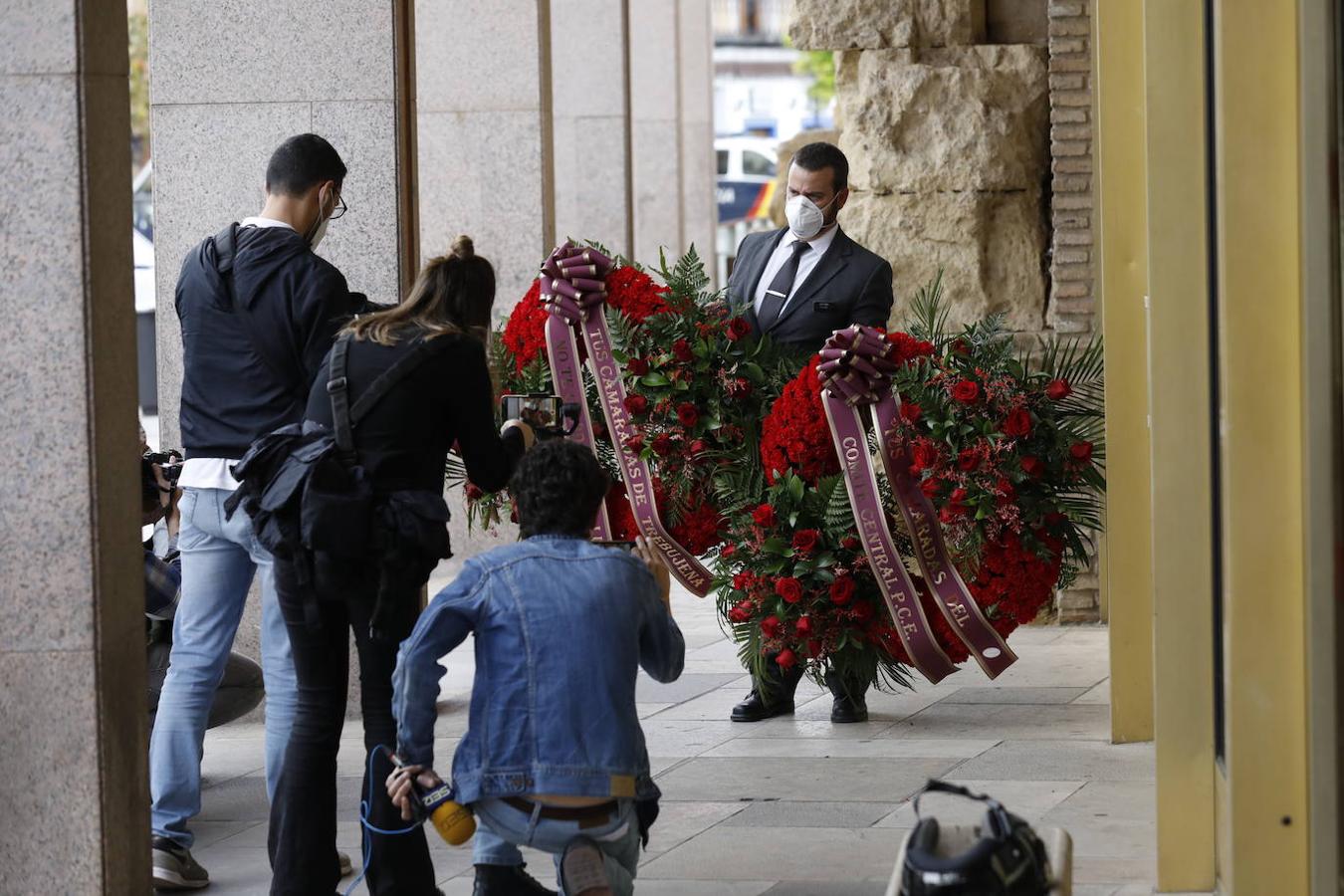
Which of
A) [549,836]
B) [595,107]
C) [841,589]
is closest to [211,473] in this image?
[549,836]

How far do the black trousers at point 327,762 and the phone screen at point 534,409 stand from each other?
898mm

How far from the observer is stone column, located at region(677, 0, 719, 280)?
26.1 metres

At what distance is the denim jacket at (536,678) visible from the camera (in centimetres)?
425

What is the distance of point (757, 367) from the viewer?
23.7ft

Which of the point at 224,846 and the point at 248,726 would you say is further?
the point at 248,726

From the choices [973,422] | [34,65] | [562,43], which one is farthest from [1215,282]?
[562,43]

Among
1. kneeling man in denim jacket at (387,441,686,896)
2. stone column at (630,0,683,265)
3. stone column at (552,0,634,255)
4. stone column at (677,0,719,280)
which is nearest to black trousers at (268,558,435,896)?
kneeling man in denim jacket at (387,441,686,896)

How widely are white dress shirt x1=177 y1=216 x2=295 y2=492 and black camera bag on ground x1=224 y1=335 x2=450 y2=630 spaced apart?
439 mm

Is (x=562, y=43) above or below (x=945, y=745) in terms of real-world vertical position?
A: above

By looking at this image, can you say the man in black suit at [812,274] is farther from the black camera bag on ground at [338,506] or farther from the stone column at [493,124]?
the stone column at [493,124]

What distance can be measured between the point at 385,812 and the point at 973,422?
2.61 m

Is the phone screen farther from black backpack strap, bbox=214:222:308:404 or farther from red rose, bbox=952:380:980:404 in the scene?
red rose, bbox=952:380:980:404

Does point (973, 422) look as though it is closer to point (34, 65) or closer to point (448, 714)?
point (448, 714)

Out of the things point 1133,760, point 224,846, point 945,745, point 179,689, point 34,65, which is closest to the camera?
point 34,65
